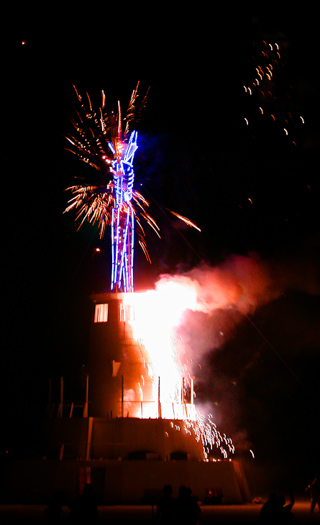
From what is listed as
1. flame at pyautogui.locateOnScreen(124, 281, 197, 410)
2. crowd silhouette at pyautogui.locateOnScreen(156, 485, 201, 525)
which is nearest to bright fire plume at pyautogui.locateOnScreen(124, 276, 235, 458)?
flame at pyautogui.locateOnScreen(124, 281, 197, 410)

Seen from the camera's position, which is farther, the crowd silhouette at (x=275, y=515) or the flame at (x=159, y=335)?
the flame at (x=159, y=335)

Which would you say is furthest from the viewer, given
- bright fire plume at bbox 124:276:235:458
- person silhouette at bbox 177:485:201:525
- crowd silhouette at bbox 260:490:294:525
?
bright fire plume at bbox 124:276:235:458

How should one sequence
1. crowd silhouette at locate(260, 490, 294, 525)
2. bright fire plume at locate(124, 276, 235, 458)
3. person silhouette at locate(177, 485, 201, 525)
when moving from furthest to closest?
bright fire plume at locate(124, 276, 235, 458)
person silhouette at locate(177, 485, 201, 525)
crowd silhouette at locate(260, 490, 294, 525)

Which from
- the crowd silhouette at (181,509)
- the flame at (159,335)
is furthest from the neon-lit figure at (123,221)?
the crowd silhouette at (181,509)

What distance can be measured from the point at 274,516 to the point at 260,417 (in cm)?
3641

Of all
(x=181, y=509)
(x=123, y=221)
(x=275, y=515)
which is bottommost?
(x=275, y=515)

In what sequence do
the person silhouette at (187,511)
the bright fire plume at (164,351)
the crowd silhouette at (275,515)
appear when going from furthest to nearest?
the bright fire plume at (164,351)
the person silhouette at (187,511)
the crowd silhouette at (275,515)

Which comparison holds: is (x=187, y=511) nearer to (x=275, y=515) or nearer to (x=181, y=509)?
(x=181, y=509)

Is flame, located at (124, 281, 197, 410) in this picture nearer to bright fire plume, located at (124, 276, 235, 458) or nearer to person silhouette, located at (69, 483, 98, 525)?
bright fire plume, located at (124, 276, 235, 458)

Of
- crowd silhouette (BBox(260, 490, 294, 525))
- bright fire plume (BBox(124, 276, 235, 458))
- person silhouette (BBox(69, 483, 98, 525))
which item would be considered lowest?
crowd silhouette (BBox(260, 490, 294, 525))

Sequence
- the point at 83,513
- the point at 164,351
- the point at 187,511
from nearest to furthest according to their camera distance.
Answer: the point at 83,513 → the point at 187,511 → the point at 164,351

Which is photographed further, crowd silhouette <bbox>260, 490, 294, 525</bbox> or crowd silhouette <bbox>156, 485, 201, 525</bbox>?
crowd silhouette <bbox>156, 485, 201, 525</bbox>

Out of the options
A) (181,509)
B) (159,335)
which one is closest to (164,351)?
(159,335)

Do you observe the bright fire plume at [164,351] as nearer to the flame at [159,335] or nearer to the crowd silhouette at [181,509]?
the flame at [159,335]
